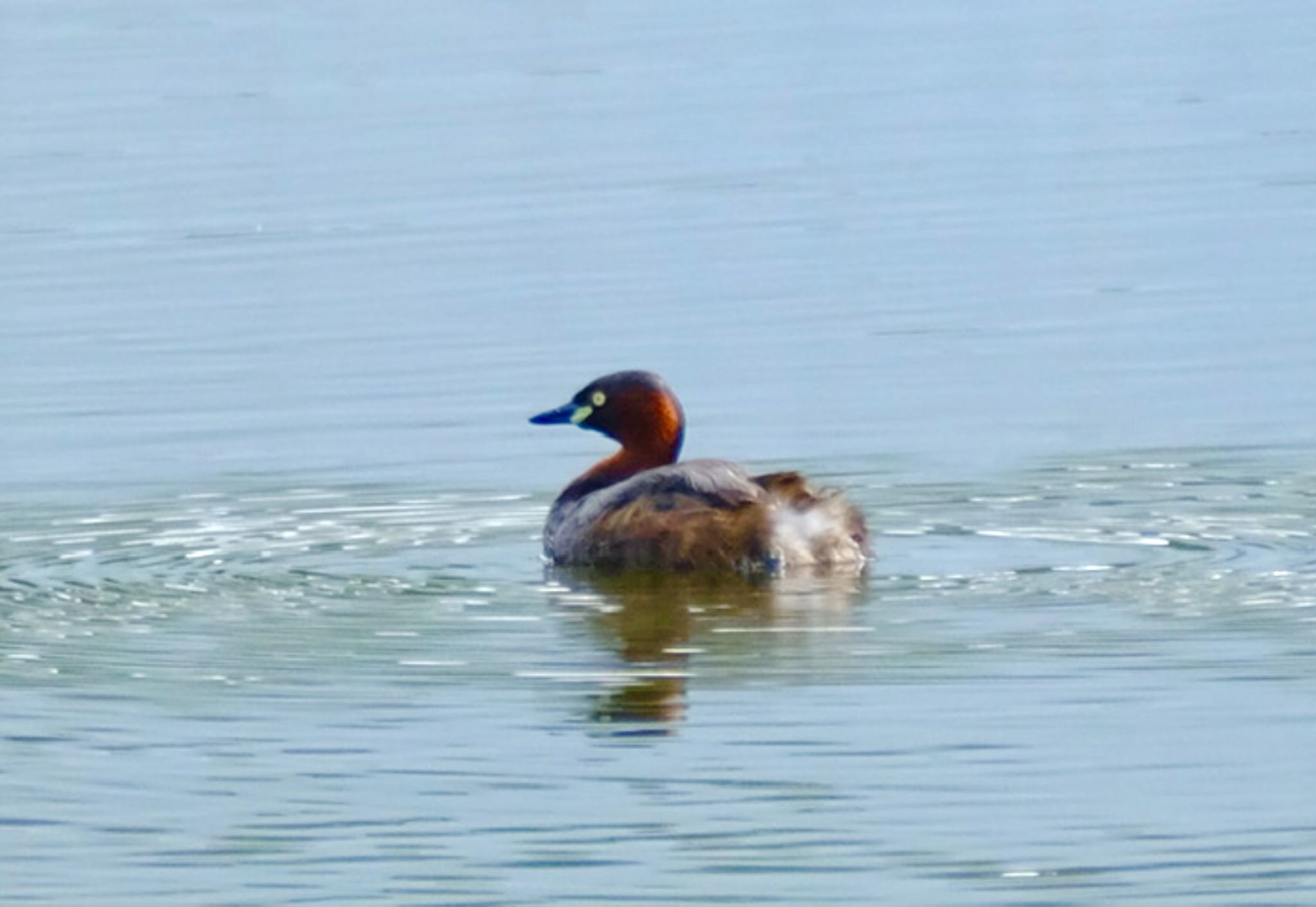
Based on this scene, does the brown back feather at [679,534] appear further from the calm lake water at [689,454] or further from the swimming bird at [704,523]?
the calm lake water at [689,454]

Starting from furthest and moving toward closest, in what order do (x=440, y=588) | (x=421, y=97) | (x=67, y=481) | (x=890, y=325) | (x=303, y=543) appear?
(x=421, y=97) < (x=890, y=325) < (x=67, y=481) < (x=303, y=543) < (x=440, y=588)

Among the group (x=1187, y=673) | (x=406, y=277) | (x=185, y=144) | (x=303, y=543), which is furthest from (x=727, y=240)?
(x=1187, y=673)

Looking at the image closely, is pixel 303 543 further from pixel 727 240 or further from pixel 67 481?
pixel 727 240

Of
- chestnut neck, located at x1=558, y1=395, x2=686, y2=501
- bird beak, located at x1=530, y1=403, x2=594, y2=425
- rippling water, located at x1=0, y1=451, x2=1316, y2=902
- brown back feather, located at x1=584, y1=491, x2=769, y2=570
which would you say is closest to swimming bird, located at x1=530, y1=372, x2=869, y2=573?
brown back feather, located at x1=584, y1=491, x2=769, y2=570

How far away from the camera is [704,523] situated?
11.9 m

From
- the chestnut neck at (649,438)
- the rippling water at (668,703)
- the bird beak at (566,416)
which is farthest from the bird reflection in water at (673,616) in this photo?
the bird beak at (566,416)

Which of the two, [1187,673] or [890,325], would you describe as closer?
[1187,673]

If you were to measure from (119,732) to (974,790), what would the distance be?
2.37 meters

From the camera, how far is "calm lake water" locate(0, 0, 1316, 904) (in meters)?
8.57

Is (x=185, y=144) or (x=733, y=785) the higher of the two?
(x=185, y=144)

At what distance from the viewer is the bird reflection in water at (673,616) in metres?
9.94

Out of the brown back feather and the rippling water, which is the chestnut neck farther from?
the brown back feather

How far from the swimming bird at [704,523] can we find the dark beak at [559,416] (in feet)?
1.76

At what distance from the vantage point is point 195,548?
12.3m
